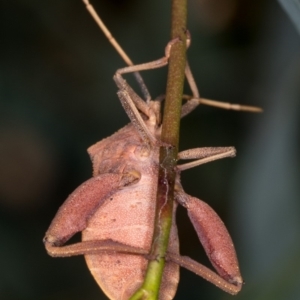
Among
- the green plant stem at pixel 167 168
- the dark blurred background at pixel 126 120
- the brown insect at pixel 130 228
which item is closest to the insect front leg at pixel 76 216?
the brown insect at pixel 130 228

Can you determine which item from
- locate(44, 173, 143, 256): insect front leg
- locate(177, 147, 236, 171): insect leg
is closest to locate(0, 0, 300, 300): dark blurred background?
locate(177, 147, 236, 171): insect leg

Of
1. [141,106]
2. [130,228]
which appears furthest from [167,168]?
[141,106]

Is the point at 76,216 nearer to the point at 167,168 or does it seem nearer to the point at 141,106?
the point at 167,168

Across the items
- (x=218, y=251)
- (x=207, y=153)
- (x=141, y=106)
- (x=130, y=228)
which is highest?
(x=141, y=106)

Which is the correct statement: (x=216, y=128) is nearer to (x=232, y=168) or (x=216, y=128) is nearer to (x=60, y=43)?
(x=232, y=168)

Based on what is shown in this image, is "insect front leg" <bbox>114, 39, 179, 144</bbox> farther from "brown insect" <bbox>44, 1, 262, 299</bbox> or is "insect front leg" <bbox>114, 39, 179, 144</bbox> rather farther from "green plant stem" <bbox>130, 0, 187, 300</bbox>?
"green plant stem" <bbox>130, 0, 187, 300</bbox>
